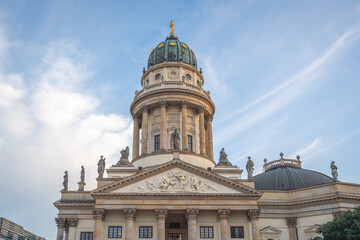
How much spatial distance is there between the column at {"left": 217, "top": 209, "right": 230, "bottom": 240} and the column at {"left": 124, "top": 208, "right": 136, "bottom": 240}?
900cm

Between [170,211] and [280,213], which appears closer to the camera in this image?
[170,211]

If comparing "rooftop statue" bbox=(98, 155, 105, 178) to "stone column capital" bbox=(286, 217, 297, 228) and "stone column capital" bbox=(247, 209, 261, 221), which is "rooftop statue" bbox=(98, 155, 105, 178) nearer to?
"stone column capital" bbox=(247, 209, 261, 221)

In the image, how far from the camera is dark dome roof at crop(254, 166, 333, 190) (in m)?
49.5

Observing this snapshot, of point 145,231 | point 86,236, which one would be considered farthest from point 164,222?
point 86,236

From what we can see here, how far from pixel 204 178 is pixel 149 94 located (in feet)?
58.3

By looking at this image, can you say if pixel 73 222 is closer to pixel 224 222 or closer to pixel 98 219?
pixel 98 219

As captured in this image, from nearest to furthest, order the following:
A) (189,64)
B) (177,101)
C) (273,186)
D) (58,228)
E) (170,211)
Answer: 1. (170,211)
2. (58,228)
3. (273,186)
4. (177,101)
5. (189,64)

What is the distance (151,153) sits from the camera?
50.6 m

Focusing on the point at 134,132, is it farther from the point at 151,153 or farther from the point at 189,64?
the point at 189,64

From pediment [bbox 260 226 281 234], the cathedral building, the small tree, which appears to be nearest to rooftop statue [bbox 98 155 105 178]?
the cathedral building

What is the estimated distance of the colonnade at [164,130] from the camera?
171ft

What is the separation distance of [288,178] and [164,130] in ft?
57.7

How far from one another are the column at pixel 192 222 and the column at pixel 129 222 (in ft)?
18.8

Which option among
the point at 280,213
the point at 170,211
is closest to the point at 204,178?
the point at 170,211
